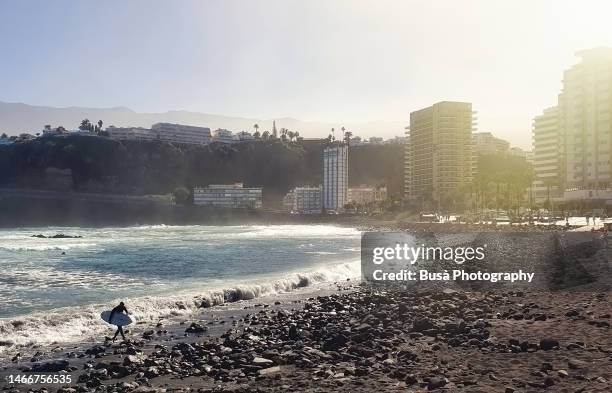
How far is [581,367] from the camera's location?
31.5 feet

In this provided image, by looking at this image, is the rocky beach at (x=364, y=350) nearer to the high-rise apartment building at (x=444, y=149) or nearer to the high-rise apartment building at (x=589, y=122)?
the high-rise apartment building at (x=589, y=122)

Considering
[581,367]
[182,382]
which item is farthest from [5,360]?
[581,367]

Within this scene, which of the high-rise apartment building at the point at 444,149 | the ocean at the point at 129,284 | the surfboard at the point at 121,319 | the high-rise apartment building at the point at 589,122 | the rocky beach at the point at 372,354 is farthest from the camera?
the high-rise apartment building at the point at 444,149

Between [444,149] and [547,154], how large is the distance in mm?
34280

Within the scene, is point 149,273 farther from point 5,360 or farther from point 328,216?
point 328,216

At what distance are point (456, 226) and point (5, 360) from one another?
7947 centimetres

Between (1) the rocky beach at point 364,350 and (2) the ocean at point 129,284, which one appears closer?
(1) the rocky beach at point 364,350

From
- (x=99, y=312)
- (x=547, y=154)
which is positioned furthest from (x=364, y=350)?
(x=547, y=154)

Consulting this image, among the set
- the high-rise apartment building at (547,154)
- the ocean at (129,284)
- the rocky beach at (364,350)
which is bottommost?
the ocean at (129,284)

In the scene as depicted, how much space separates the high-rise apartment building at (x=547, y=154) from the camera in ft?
464

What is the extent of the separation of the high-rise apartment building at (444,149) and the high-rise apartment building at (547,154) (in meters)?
24.5

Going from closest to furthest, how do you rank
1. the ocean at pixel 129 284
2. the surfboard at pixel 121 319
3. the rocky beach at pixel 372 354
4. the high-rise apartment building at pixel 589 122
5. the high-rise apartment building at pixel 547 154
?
1. the rocky beach at pixel 372 354
2. the surfboard at pixel 121 319
3. the ocean at pixel 129 284
4. the high-rise apartment building at pixel 589 122
5. the high-rise apartment building at pixel 547 154

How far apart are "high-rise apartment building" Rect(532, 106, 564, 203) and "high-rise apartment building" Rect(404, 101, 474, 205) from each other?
24520mm
